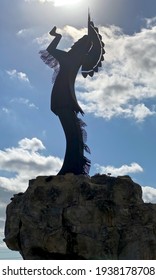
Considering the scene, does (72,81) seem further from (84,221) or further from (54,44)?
(84,221)

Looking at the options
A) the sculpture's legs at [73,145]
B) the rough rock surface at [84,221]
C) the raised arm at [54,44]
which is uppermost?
the raised arm at [54,44]

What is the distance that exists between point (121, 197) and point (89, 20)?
8284 mm

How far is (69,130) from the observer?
19.2 metres

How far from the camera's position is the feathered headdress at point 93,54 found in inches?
805

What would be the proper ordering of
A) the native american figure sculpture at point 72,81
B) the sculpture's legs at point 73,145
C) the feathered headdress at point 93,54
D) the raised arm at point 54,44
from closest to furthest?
the sculpture's legs at point 73,145
the native american figure sculpture at point 72,81
the raised arm at point 54,44
the feathered headdress at point 93,54

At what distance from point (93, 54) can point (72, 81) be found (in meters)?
1.78

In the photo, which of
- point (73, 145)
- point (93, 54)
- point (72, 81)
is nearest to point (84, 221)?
point (73, 145)

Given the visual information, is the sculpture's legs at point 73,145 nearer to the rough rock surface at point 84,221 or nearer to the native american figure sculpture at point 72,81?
the native american figure sculpture at point 72,81

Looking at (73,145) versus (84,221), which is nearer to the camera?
(84,221)

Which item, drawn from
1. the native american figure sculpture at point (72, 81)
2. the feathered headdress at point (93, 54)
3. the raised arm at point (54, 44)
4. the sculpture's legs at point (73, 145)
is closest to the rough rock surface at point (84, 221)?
the sculpture's legs at point (73, 145)

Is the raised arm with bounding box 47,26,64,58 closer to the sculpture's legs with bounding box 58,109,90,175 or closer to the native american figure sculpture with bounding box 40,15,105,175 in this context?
the native american figure sculpture with bounding box 40,15,105,175

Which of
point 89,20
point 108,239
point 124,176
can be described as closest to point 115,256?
point 108,239

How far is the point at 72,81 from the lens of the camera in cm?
1988

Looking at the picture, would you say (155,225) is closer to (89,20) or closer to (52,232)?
(52,232)
